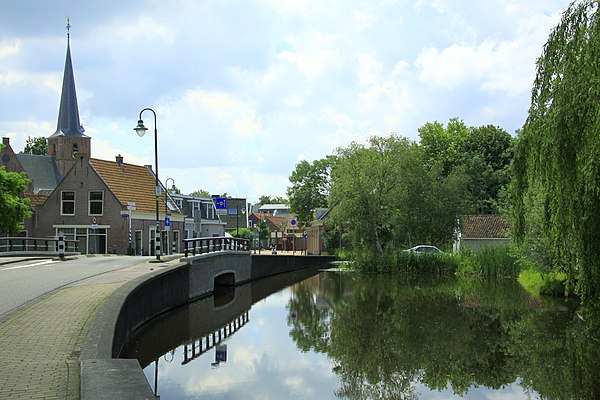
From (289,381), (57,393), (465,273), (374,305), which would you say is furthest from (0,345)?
(465,273)

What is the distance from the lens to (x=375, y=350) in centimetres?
1560

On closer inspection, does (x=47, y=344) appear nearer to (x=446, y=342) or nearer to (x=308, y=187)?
(x=446, y=342)

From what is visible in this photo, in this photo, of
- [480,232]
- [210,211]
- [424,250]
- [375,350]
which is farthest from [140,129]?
[210,211]

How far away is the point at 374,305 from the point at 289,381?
12367 millimetres

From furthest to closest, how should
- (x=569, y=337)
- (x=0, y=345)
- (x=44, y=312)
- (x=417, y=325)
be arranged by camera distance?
(x=417, y=325), (x=569, y=337), (x=44, y=312), (x=0, y=345)

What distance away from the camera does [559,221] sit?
10.9 m

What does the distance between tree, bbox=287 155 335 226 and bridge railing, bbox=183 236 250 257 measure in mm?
33259

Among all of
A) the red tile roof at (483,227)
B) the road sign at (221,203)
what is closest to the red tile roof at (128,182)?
the road sign at (221,203)

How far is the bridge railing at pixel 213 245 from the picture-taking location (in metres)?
26.0

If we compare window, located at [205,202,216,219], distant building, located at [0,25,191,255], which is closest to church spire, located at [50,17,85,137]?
window, located at [205,202,216,219]

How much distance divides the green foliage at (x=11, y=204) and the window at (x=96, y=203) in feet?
11.9

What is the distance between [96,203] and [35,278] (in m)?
22.8

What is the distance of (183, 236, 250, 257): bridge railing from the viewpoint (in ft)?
85.2

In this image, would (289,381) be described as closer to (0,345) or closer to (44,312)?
(44,312)
